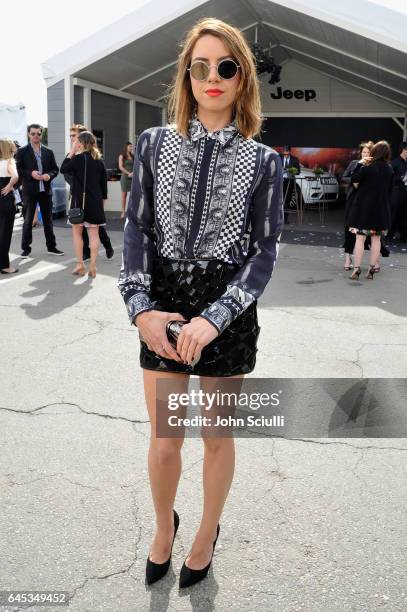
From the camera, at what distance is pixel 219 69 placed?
73.4 inches

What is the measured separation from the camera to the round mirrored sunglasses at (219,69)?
187cm

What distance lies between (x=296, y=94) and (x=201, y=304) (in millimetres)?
A: 22501

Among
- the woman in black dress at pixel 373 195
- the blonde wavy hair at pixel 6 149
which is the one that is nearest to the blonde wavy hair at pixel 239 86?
the woman in black dress at pixel 373 195

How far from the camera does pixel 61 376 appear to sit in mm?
4227

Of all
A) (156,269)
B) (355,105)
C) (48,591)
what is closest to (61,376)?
(48,591)

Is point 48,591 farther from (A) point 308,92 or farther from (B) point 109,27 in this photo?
(A) point 308,92

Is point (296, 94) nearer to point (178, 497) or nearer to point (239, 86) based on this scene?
point (178, 497)

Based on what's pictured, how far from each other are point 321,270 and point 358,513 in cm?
635

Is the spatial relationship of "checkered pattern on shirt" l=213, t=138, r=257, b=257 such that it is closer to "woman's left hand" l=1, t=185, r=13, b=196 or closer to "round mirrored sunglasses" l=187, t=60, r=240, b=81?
"round mirrored sunglasses" l=187, t=60, r=240, b=81

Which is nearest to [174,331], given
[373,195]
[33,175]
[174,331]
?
[174,331]

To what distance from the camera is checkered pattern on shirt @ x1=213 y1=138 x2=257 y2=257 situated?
6.25 ft

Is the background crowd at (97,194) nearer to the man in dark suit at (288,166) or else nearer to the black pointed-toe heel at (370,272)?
the black pointed-toe heel at (370,272)

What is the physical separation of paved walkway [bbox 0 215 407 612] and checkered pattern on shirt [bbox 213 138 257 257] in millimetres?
1264

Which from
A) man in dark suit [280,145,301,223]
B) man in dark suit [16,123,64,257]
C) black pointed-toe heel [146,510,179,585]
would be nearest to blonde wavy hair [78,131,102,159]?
man in dark suit [16,123,64,257]
